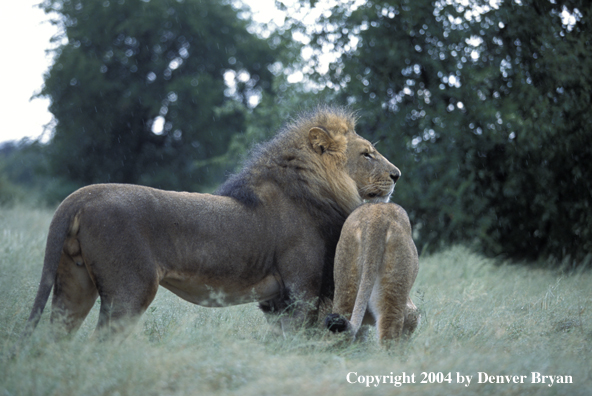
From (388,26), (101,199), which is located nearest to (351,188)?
(101,199)

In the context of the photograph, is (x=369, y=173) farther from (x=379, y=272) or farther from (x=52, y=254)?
(x=52, y=254)

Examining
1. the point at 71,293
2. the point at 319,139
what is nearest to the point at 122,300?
the point at 71,293

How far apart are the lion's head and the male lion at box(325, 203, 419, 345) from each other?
608mm

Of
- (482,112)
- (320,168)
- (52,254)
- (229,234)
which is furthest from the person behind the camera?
(482,112)

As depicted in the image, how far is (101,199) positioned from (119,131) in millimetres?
19987

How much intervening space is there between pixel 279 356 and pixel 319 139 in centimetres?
180

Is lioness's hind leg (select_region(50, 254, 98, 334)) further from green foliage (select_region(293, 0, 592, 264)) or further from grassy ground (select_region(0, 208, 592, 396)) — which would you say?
green foliage (select_region(293, 0, 592, 264))

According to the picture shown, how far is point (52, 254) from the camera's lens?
123 inches

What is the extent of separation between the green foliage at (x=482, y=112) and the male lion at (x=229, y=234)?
185 inches

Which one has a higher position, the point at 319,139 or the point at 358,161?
the point at 319,139

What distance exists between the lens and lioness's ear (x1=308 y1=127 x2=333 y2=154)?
430 centimetres

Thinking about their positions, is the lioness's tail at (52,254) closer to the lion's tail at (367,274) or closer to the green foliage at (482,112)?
the lion's tail at (367,274)

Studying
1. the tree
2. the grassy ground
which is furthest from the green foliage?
the tree

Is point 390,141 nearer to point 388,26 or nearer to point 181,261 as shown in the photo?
point 388,26
